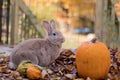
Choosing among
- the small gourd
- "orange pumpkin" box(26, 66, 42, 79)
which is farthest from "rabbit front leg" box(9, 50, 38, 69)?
"orange pumpkin" box(26, 66, 42, 79)

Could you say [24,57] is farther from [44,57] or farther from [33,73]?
[33,73]

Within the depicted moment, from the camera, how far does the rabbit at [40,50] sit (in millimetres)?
5008

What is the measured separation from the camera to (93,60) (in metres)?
4.60

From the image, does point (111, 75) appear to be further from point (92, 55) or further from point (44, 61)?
point (44, 61)

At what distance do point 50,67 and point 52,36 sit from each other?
1.22ft

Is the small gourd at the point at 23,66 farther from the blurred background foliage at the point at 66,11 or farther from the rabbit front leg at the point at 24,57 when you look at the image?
the blurred background foliage at the point at 66,11

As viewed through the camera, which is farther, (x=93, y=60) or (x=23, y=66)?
(x=23, y=66)

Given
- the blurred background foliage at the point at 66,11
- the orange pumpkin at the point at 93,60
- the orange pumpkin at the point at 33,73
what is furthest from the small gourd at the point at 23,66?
the blurred background foliage at the point at 66,11

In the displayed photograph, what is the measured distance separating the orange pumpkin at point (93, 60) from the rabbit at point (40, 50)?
1.97 feet

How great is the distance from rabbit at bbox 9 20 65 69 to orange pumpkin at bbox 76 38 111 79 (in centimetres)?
60

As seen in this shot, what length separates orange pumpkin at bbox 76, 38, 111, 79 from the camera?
4.61 m

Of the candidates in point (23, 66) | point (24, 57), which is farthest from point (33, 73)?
point (24, 57)

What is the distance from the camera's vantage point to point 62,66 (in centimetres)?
523

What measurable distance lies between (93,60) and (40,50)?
79 centimetres
